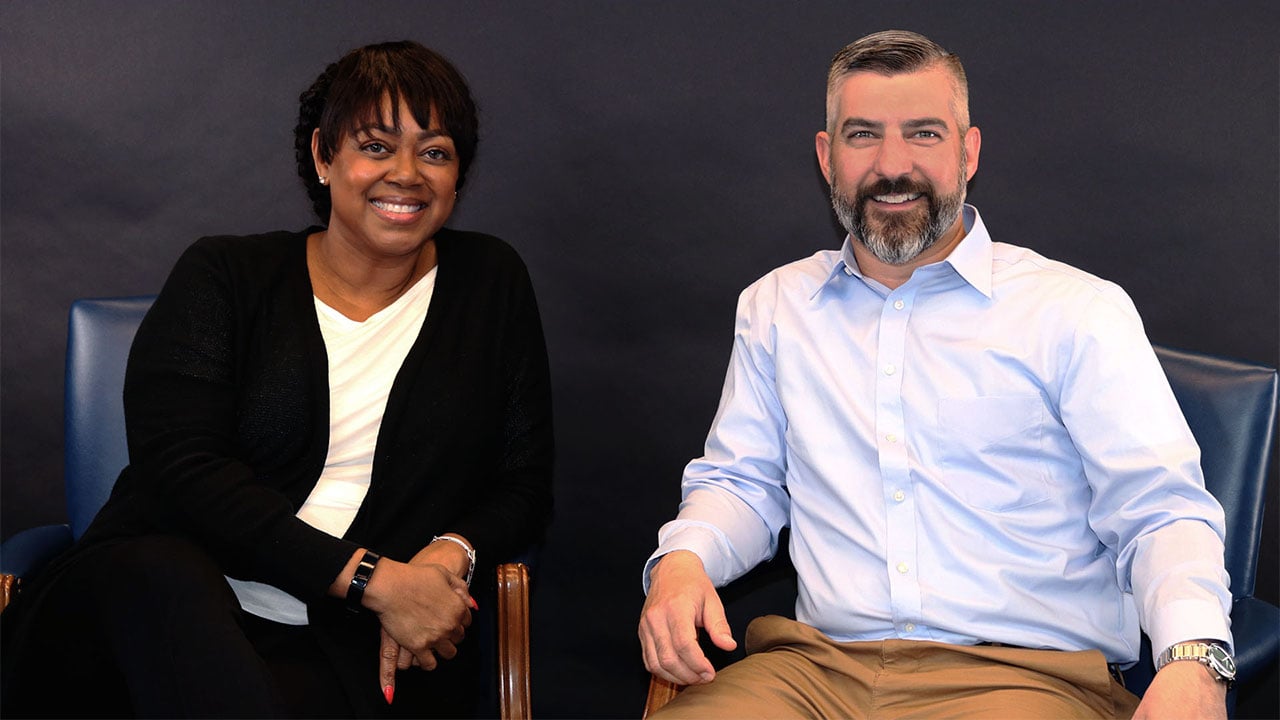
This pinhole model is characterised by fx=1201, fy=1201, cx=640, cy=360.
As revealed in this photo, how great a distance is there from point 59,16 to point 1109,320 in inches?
99.0

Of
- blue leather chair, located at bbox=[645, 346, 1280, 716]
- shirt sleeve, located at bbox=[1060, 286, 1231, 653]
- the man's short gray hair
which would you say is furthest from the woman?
shirt sleeve, located at bbox=[1060, 286, 1231, 653]

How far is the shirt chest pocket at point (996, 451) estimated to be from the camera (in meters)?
1.99

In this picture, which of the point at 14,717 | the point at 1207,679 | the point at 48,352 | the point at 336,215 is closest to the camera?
the point at 1207,679

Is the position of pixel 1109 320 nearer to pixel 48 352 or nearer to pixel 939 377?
pixel 939 377

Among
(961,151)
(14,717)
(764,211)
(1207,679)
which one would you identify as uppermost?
(961,151)

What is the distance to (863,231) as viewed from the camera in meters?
2.12

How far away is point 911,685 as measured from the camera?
1860 millimetres

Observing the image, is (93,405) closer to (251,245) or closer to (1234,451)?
(251,245)

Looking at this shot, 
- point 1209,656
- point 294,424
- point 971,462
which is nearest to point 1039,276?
point 971,462

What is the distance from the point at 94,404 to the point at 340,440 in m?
0.64

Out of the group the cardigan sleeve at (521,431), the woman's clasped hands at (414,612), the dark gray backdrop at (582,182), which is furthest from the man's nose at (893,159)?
the woman's clasped hands at (414,612)

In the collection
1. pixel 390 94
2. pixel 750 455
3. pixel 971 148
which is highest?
pixel 390 94

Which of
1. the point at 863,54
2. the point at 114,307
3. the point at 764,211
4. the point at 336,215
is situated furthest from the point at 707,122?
the point at 114,307

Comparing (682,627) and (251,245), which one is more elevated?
(251,245)
